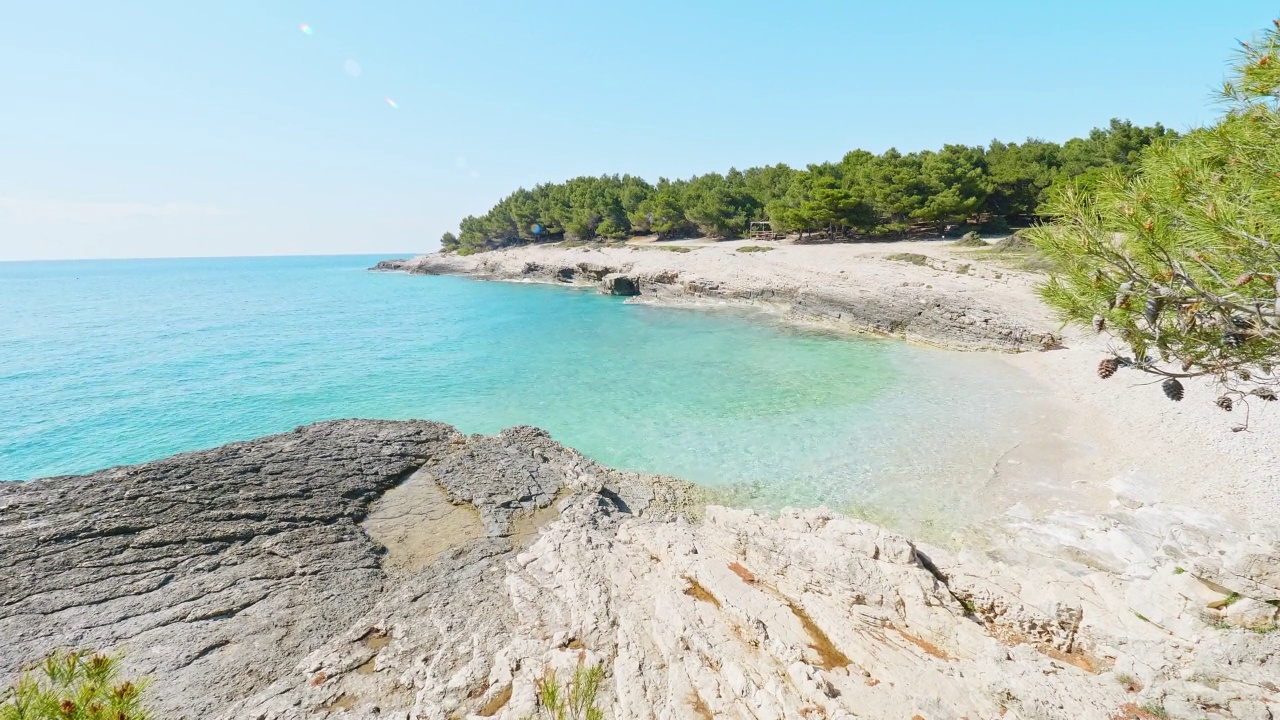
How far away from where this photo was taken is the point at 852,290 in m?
30.7

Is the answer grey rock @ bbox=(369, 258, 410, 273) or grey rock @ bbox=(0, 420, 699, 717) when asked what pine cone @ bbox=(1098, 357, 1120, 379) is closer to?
grey rock @ bbox=(0, 420, 699, 717)

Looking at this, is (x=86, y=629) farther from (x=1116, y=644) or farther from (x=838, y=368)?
(x=838, y=368)

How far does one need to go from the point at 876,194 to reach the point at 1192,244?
48280 mm

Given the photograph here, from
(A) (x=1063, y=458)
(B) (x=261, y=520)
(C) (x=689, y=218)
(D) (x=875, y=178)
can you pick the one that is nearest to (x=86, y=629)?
(B) (x=261, y=520)

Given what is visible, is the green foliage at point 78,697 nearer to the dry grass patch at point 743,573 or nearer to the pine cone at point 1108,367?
the dry grass patch at point 743,573

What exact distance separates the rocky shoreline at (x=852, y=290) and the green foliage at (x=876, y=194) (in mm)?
6404

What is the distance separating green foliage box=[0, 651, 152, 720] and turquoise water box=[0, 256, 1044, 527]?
1073 centimetres

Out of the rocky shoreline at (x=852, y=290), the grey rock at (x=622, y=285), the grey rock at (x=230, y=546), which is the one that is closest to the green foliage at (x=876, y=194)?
the rocky shoreline at (x=852, y=290)

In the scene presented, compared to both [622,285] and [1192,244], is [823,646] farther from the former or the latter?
[622,285]

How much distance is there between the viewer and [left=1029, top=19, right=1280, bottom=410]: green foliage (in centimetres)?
403

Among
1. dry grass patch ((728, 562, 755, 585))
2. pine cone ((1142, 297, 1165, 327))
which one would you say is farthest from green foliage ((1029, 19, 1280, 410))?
dry grass patch ((728, 562, 755, 585))

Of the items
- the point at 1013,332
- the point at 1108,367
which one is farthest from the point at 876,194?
the point at 1108,367

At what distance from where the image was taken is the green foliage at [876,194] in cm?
4388

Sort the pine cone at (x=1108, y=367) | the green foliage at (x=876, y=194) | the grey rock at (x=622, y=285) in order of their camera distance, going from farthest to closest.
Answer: the grey rock at (x=622, y=285)
the green foliage at (x=876, y=194)
the pine cone at (x=1108, y=367)
